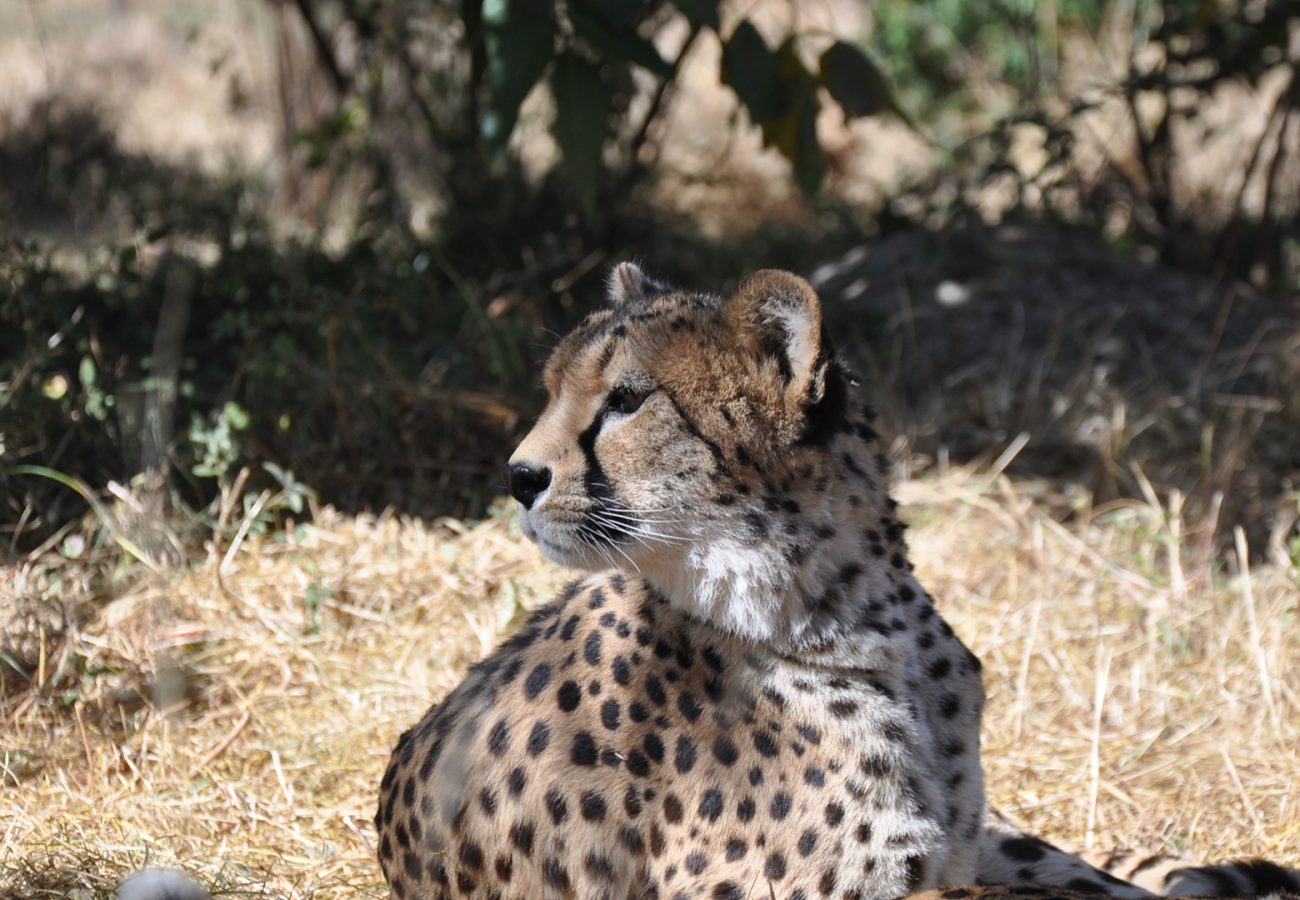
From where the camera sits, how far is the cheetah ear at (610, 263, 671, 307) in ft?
8.51

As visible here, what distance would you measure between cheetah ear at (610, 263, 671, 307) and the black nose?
0.47m

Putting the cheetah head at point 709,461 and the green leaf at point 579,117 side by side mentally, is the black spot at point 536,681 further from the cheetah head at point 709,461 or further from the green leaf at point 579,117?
the green leaf at point 579,117

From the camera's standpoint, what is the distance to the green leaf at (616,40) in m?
3.63

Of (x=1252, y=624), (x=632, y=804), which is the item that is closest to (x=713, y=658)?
(x=632, y=804)

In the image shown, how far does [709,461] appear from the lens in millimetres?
2219

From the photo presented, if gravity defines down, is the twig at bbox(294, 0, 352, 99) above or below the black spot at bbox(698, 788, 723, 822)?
above

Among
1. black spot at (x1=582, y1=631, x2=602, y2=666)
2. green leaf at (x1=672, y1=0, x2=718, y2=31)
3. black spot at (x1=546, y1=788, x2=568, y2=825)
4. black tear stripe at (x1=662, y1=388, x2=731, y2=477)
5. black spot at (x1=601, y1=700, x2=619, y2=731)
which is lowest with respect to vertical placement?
black spot at (x1=546, y1=788, x2=568, y2=825)

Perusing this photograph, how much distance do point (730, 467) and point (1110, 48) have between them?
5.81m

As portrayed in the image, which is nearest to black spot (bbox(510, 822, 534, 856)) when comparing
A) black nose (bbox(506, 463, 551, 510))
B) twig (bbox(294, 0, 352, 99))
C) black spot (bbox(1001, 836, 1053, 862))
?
black nose (bbox(506, 463, 551, 510))

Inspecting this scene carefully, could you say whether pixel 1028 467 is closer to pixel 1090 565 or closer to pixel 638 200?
pixel 1090 565

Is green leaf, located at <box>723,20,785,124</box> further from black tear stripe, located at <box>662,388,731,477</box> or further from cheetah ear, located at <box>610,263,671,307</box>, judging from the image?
black tear stripe, located at <box>662,388,731,477</box>

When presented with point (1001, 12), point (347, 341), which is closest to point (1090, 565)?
point (347, 341)

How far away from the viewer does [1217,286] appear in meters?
5.40

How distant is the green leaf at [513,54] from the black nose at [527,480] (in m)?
1.60
